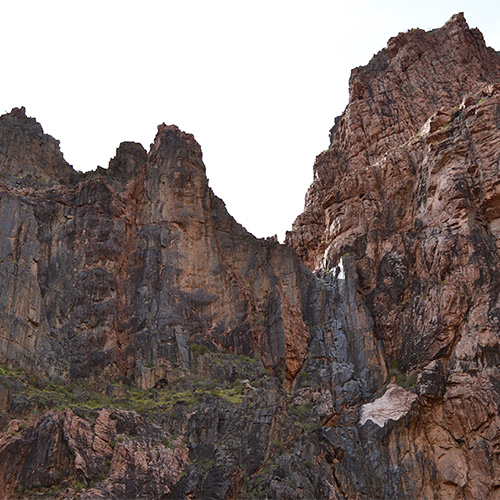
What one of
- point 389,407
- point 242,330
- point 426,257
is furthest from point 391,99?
point 389,407

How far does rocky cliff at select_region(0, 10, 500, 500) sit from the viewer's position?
44.7 meters

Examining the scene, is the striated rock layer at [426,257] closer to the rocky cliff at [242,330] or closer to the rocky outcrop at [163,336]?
the rocky cliff at [242,330]

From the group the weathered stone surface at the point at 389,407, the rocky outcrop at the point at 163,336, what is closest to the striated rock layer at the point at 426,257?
the weathered stone surface at the point at 389,407

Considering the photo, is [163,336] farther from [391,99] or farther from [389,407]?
[391,99]

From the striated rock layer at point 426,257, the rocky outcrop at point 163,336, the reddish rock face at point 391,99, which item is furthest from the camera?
the reddish rock face at point 391,99

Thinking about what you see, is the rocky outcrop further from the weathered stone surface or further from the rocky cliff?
the weathered stone surface

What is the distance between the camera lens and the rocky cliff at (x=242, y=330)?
4469cm

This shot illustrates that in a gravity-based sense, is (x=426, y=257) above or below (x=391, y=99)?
below

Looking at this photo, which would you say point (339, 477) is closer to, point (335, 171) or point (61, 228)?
point (61, 228)

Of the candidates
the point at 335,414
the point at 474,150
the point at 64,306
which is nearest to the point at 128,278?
the point at 64,306

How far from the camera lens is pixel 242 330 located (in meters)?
57.5

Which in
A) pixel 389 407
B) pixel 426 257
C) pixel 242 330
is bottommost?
pixel 389 407

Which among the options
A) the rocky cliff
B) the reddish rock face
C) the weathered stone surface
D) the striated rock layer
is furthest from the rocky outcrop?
the reddish rock face

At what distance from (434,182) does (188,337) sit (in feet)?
80.5
